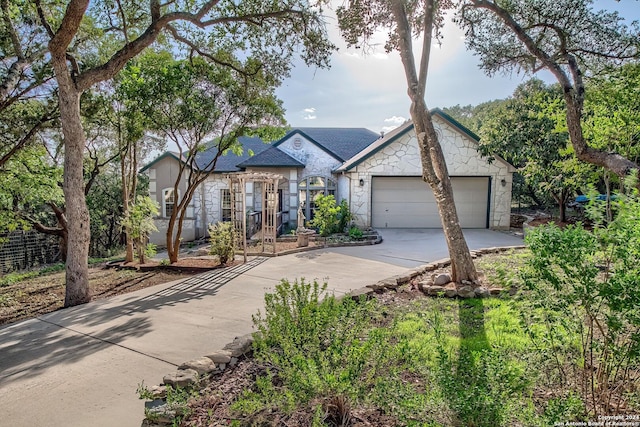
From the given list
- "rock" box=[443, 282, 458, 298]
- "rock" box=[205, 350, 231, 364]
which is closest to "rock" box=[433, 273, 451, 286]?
"rock" box=[443, 282, 458, 298]

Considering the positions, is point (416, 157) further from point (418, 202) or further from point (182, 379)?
point (182, 379)

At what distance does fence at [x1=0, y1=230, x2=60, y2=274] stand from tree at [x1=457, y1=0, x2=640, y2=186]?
1652cm

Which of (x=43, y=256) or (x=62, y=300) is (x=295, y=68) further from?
(x=43, y=256)

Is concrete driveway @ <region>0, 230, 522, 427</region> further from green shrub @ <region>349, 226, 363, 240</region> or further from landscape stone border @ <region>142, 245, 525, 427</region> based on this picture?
green shrub @ <region>349, 226, 363, 240</region>

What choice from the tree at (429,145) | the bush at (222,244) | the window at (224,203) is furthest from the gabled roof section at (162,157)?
the tree at (429,145)

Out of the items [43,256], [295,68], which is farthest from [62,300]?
[43,256]

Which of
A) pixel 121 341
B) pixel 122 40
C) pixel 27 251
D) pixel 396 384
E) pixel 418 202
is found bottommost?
pixel 27 251

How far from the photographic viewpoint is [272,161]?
53.0 ft

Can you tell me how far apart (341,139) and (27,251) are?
619 inches

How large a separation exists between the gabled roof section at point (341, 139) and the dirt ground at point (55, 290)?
34.9 ft

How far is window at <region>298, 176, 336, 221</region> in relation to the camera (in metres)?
16.5

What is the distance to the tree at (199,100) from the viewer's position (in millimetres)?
7539

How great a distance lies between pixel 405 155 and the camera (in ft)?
47.4

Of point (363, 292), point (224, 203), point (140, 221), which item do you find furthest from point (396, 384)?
point (224, 203)
